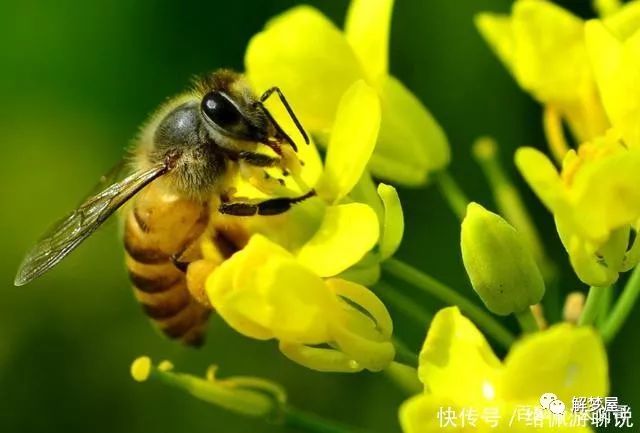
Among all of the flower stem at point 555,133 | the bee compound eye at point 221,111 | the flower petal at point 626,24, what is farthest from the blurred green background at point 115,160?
the bee compound eye at point 221,111

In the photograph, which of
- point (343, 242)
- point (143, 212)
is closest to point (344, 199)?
point (343, 242)

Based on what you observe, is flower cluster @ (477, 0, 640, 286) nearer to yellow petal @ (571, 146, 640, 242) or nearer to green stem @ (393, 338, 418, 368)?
yellow petal @ (571, 146, 640, 242)

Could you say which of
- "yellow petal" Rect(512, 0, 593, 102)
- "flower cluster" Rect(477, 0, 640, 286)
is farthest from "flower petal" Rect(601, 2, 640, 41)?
"yellow petal" Rect(512, 0, 593, 102)

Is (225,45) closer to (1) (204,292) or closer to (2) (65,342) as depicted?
(2) (65,342)

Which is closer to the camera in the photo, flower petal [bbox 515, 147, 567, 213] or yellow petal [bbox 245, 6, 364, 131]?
flower petal [bbox 515, 147, 567, 213]

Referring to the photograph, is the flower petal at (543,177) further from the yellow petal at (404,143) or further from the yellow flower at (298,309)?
the yellow petal at (404,143)

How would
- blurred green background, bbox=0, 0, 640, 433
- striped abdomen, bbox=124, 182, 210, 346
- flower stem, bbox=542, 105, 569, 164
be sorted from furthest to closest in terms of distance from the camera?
blurred green background, bbox=0, 0, 640, 433 < flower stem, bbox=542, 105, 569, 164 < striped abdomen, bbox=124, 182, 210, 346
